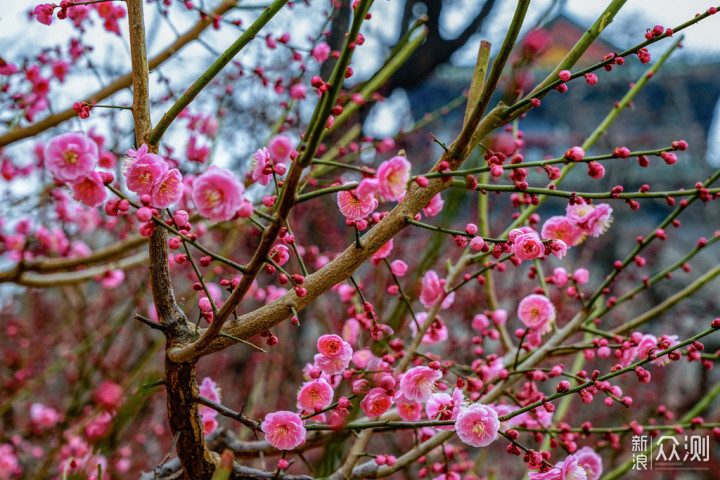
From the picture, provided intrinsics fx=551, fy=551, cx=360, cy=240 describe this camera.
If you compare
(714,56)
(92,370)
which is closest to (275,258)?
(92,370)

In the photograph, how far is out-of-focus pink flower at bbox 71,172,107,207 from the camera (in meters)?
0.88

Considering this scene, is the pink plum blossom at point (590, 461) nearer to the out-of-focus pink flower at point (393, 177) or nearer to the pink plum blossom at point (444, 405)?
the pink plum blossom at point (444, 405)

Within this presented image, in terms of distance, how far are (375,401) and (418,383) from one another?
0.10 metres

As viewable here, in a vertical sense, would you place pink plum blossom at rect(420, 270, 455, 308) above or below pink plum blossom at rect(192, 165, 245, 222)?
above

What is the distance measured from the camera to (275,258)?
1158mm

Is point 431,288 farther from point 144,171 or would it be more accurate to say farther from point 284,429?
point 144,171

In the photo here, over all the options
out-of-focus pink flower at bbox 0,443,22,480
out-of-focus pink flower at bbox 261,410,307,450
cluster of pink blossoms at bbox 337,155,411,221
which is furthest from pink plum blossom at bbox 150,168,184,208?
out-of-focus pink flower at bbox 0,443,22,480

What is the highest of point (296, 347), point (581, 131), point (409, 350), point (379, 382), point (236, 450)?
point (581, 131)

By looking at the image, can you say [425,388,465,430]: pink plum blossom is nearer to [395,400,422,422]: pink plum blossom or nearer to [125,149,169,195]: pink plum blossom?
[395,400,422,422]: pink plum blossom

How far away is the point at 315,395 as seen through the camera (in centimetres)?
126

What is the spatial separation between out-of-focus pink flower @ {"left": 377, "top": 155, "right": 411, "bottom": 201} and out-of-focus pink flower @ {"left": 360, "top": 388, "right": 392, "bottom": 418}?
Result: 1.79 ft

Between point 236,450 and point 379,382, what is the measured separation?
19.3 inches

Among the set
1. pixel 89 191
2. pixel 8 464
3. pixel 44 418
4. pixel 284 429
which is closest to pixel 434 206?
pixel 284 429

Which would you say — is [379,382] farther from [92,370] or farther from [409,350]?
[92,370]
